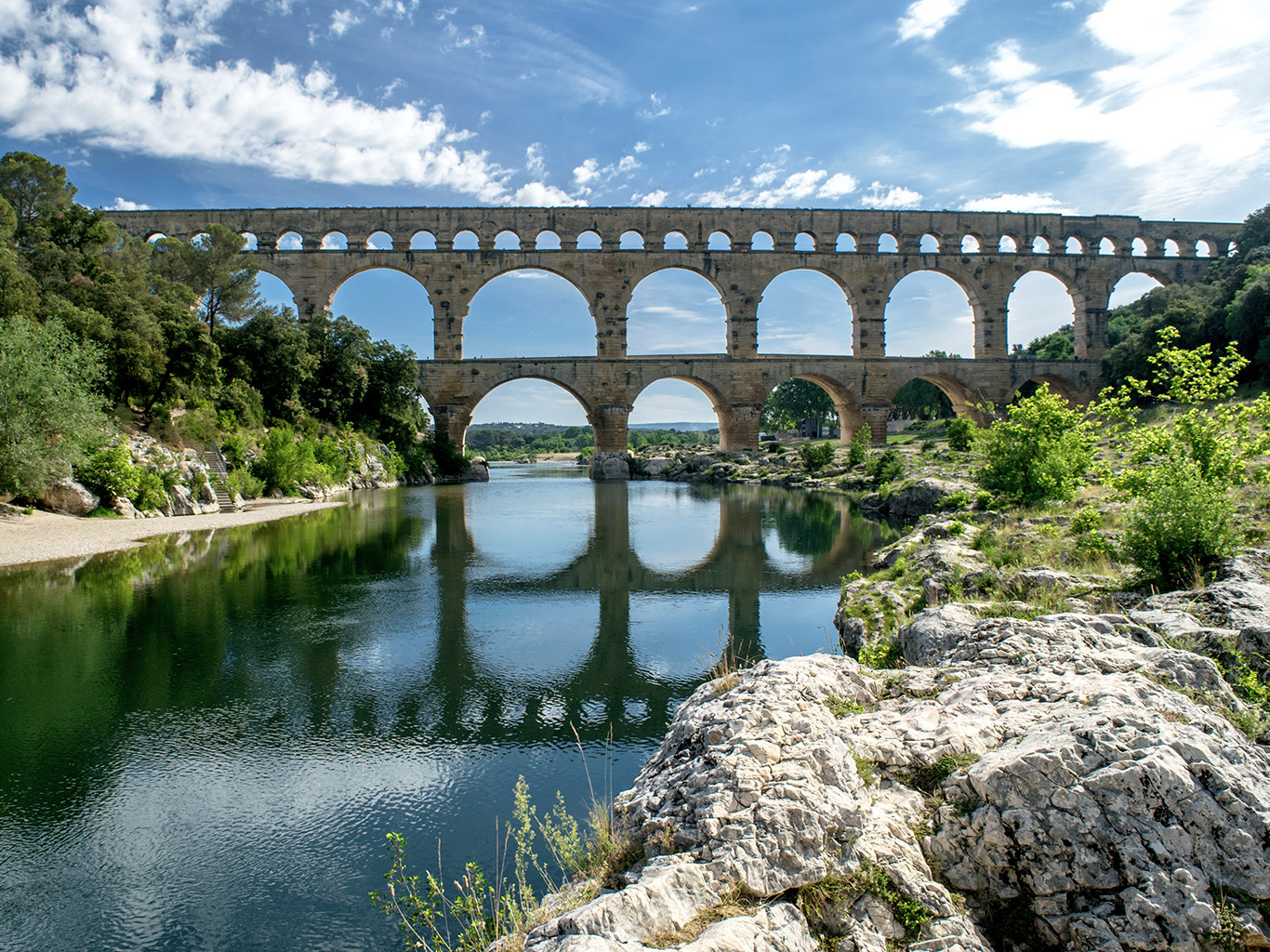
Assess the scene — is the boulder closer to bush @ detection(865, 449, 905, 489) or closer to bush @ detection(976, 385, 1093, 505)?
bush @ detection(976, 385, 1093, 505)

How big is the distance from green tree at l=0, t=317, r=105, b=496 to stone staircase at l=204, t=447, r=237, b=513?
4.06 m

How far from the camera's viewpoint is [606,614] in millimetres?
8336

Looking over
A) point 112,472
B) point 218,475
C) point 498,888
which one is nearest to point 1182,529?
point 498,888

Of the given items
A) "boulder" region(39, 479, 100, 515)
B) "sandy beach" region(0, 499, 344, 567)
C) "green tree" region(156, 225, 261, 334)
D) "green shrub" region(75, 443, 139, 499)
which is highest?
"green tree" region(156, 225, 261, 334)

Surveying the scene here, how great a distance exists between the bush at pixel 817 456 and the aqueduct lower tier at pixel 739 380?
3.77 meters

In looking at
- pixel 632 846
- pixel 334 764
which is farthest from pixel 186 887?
pixel 632 846

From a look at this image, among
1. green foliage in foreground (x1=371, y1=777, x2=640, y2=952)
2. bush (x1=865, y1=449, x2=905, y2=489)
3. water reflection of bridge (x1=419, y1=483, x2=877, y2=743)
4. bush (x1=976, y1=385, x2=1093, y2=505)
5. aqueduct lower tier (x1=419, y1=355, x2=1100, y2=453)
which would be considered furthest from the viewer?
aqueduct lower tier (x1=419, y1=355, x2=1100, y2=453)

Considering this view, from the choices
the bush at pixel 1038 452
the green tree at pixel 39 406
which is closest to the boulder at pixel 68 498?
the green tree at pixel 39 406

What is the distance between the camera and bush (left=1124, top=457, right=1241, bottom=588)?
469 cm

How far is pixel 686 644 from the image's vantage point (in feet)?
22.9

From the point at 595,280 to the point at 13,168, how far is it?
20475 millimetres

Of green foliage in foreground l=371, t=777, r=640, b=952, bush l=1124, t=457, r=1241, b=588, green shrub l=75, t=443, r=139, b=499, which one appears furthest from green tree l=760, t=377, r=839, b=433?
green foliage in foreground l=371, t=777, r=640, b=952

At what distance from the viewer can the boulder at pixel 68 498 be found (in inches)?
553

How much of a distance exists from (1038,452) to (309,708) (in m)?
10.3
